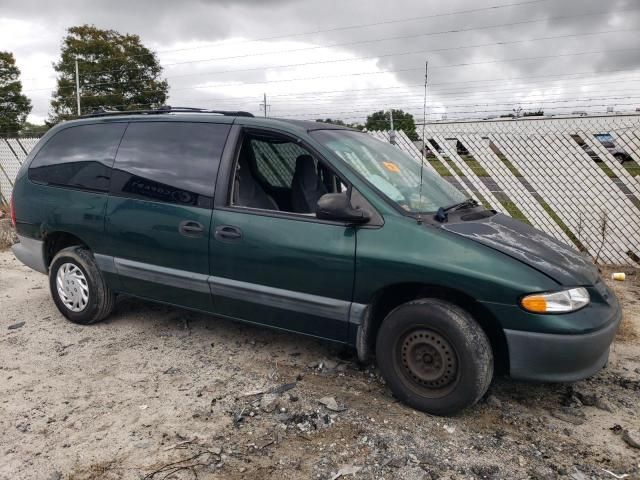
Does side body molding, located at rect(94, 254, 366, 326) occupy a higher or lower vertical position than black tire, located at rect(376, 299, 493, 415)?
higher

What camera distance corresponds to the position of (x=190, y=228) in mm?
3457

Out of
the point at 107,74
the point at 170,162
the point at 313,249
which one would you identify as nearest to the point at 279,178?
the point at 170,162

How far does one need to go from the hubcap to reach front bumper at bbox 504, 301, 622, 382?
33 cm

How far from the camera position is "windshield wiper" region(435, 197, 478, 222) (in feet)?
9.93

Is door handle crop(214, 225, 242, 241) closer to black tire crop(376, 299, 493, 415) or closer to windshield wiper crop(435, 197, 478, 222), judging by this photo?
black tire crop(376, 299, 493, 415)

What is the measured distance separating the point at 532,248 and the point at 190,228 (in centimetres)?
226

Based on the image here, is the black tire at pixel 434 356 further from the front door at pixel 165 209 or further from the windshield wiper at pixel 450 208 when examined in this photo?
the front door at pixel 165 209

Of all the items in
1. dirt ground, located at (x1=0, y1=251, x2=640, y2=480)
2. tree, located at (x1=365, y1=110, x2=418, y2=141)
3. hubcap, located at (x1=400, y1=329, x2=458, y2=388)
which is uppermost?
tree, located at (x1=365, y1=110, x2=418, y2=141)

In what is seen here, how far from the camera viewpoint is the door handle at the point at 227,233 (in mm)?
3296

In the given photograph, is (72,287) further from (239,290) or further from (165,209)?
(239,290)

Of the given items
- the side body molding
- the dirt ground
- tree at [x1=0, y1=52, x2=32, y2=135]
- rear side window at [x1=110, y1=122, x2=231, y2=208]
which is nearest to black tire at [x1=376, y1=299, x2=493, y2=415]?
the dirt ground

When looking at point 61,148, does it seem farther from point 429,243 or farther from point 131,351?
point 429,243

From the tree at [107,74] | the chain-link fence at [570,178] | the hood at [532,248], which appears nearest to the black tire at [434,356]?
the hood at [532,248]

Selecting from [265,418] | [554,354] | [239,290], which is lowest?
[265,418]
